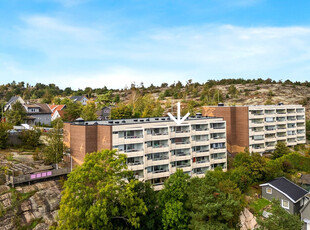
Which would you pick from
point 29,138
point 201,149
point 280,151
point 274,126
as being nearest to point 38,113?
point 29,138

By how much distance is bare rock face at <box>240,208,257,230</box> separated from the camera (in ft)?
114

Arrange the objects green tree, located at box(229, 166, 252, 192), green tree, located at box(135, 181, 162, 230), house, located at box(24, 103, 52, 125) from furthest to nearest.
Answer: house, located at box(24, 103, 52, 125)
green tree, located at box(229, 166, 252, 192)
green tree, located at box(135, 181, 162, 230)

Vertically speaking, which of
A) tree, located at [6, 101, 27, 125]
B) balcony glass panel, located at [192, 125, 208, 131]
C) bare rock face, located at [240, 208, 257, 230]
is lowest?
bare rock face, located at [240, 208, 257, 230]

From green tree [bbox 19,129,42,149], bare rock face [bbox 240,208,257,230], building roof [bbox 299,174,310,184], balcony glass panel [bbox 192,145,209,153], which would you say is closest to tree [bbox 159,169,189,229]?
bare rock face [bbox 240,208,257,230]

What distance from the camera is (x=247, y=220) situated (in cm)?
3566

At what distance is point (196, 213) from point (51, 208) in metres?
19.2

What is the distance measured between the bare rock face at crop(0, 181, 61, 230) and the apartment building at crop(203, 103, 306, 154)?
4149 cm

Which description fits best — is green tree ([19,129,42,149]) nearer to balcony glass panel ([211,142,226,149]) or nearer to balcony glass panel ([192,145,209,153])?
balcony glass panel ([192,145,209,153])

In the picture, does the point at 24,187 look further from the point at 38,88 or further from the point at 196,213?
the point at 38,88

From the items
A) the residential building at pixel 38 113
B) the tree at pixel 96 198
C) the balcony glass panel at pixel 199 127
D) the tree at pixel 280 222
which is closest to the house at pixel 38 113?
the residential building at pixel 38 113

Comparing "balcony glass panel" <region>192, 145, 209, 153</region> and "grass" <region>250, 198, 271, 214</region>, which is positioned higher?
"balcony glass panel" <region>192, 145, 209, 153</region>

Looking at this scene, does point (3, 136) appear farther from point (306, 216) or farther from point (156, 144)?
point (306, 216)

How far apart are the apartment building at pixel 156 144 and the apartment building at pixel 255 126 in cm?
1223

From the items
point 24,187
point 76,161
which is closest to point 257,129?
point 76,161
